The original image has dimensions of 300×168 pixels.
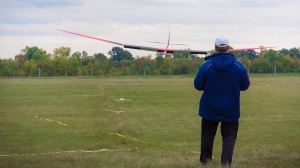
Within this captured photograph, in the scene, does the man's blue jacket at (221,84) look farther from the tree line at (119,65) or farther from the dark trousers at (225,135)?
the tree line at (119,65)

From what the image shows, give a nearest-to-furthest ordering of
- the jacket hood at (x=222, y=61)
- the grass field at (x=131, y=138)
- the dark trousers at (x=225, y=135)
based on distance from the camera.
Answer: the jacket hood at (x=222, y=61) < the dark trousers at (x=225, y=135) < the grass field at (x=131, y=138)

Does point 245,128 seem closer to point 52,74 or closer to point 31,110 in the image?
point 31,110

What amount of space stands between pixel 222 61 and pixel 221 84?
12.6 inches

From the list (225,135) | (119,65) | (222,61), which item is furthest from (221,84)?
(119,65)

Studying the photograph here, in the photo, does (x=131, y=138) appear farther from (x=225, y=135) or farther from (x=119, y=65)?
(x=119, y=65)

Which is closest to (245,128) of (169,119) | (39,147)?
(169,119)

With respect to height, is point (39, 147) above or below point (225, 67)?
below

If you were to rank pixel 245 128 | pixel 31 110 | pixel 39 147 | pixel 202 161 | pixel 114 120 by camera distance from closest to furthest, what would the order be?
pixel 202 161 → pixel 39 147 → pixel 245 128 → pixel 114 120 → pixel 31 110

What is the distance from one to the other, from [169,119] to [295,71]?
296 ft

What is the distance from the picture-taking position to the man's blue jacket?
812 cm

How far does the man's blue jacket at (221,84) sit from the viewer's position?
26.6ft

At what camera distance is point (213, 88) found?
8.20 metres

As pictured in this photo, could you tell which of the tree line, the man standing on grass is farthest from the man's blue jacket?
the tree line

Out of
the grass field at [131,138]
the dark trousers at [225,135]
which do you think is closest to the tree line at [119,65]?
the grass field at [131,138]
